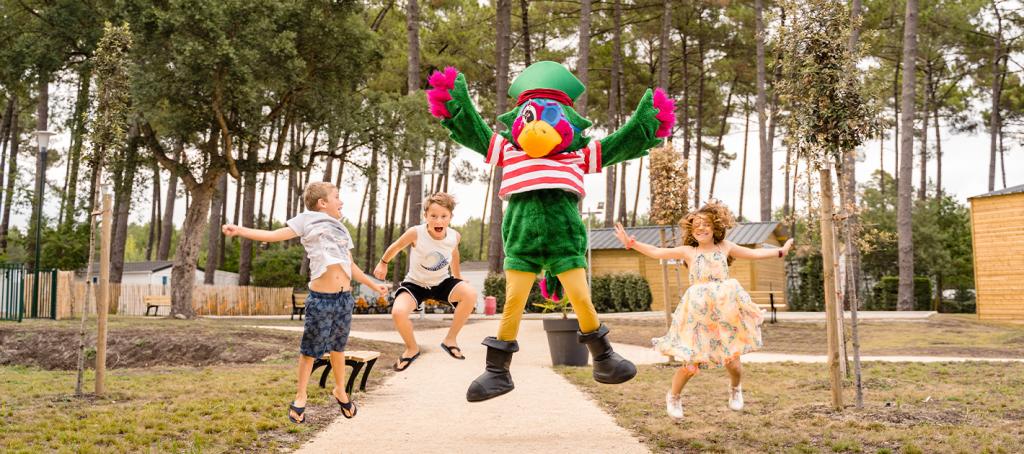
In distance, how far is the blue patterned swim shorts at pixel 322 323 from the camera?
489 cm

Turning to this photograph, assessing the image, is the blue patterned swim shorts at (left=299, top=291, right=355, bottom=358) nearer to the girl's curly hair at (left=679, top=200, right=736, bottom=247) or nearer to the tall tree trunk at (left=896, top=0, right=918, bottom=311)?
the girl's curly hair at (left=679, top=200, right=736, bottom=247)

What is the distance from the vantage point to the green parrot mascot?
4.72 metres

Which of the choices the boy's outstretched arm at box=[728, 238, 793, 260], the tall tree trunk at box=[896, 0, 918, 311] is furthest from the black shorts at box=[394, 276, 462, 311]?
the tall tree trunk at box=[896, 0, 918, 311]

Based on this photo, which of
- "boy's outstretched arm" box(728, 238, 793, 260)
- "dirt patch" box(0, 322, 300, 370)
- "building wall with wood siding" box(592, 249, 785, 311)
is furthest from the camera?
"building wall with wood siding" box(592, 249, 785, 311)

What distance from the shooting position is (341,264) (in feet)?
16.0

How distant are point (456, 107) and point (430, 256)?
0.97m

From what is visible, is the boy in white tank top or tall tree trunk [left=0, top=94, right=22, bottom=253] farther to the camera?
tall tree trunk [left=0, top=94, right=22, bottom=253]

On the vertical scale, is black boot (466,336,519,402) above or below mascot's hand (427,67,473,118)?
below

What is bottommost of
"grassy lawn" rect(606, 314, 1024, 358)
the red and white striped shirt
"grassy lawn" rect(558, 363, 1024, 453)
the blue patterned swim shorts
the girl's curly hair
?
"grassy lawn" rect(558, 363, 1024, 453)

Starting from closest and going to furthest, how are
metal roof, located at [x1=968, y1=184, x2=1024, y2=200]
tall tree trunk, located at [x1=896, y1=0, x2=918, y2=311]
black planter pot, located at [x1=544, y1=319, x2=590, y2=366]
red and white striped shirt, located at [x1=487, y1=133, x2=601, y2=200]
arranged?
red and white striped shirt, located at [x1=487, y1=133, x2=601, y2=200]
black planter pot, located at [x1=544, y1=319, x2=590, y2=366]
metal roof, located at [x1=968, y1=184, x2=1024, y2=200]
tall tree trunk, located at [x1=896, y1=0, x2=918, y2=311]

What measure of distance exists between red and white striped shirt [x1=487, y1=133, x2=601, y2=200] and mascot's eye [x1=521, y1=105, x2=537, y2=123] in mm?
204

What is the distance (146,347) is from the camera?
1365 cm

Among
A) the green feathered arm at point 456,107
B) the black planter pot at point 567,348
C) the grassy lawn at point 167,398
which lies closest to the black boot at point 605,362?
the green feathered arm at point 456,107

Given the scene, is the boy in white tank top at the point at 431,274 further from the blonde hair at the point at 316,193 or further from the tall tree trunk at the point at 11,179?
the tall tree trunk at the point at 11,179
